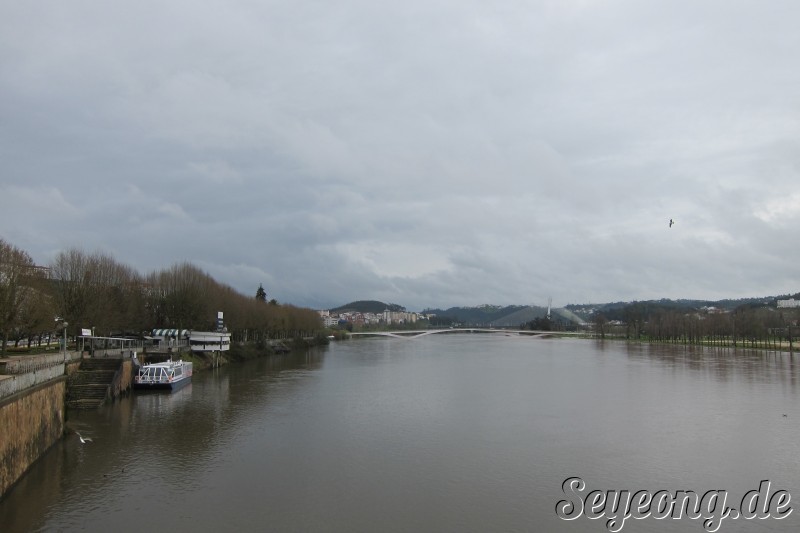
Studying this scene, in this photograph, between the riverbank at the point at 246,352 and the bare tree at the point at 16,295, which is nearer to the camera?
the bare tree at the point at 16,295

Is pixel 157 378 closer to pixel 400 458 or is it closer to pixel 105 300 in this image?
pixel 105 300

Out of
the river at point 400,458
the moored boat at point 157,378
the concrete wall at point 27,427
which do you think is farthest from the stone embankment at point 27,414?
the moored boat at point 157,378

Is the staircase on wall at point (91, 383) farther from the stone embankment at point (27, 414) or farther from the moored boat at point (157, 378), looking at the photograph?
the stone embankment at point (27, 414)

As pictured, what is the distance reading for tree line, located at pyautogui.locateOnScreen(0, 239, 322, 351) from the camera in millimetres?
35594

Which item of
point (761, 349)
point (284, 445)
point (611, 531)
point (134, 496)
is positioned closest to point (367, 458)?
point (284, 445)

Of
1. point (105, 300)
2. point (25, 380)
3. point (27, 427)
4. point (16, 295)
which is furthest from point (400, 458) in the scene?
point (105, 300)

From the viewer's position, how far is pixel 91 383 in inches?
1273

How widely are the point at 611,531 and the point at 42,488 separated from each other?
16603mm

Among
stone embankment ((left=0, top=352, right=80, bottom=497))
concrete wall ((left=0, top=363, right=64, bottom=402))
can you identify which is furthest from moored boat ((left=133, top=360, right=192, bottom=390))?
stone embankment ((left=0, top=352, right=80, bottom=497))

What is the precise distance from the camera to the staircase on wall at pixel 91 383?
3042 centimetres

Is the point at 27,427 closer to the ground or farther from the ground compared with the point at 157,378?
farther from the ground

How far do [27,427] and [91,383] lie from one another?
603 inches

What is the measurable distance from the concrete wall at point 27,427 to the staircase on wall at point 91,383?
710cm

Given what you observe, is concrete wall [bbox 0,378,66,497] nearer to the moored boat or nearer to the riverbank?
the moored boat
